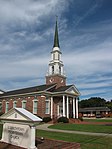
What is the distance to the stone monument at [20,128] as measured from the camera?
29.8ft

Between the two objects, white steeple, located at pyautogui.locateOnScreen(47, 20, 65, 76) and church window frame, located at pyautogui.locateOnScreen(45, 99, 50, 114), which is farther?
white steeple, located at pyautogui.locateOnScreen(47, 20, 65, 76)

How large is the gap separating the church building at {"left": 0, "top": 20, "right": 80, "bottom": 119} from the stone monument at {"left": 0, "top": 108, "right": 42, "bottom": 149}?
2183 centimetres

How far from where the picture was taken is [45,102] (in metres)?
33.1

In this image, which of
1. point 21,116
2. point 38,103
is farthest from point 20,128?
point 38,103

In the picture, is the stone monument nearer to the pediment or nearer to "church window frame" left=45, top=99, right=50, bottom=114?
"church window frame" left=45, top=99, right=50, bottom=114

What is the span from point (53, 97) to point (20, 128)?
2508 cm

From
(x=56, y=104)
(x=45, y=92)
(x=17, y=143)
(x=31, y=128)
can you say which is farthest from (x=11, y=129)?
(x=56, y=104)

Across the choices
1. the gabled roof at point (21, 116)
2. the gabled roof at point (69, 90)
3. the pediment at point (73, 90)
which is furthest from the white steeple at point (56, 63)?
the gabled roof at point (21, 116)

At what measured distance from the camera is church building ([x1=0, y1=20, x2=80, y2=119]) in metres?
33.0

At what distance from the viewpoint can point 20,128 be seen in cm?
971

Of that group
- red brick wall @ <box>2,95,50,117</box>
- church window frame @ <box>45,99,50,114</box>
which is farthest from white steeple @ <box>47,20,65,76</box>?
red brick wall @ <box>2,95,50,117</box>

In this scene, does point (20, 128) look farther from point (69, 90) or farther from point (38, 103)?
point (69, 90)

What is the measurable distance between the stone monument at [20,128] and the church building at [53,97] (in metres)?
21.8

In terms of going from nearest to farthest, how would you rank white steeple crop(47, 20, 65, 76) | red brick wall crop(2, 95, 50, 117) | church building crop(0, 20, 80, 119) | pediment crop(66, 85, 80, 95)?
red brick wall crop(2, 95, 50, 117), church building crop(0, 20, 80, 119), pediment crop(66, 85, 80, 95), white steeple crop(47, 20, 65, 76)
